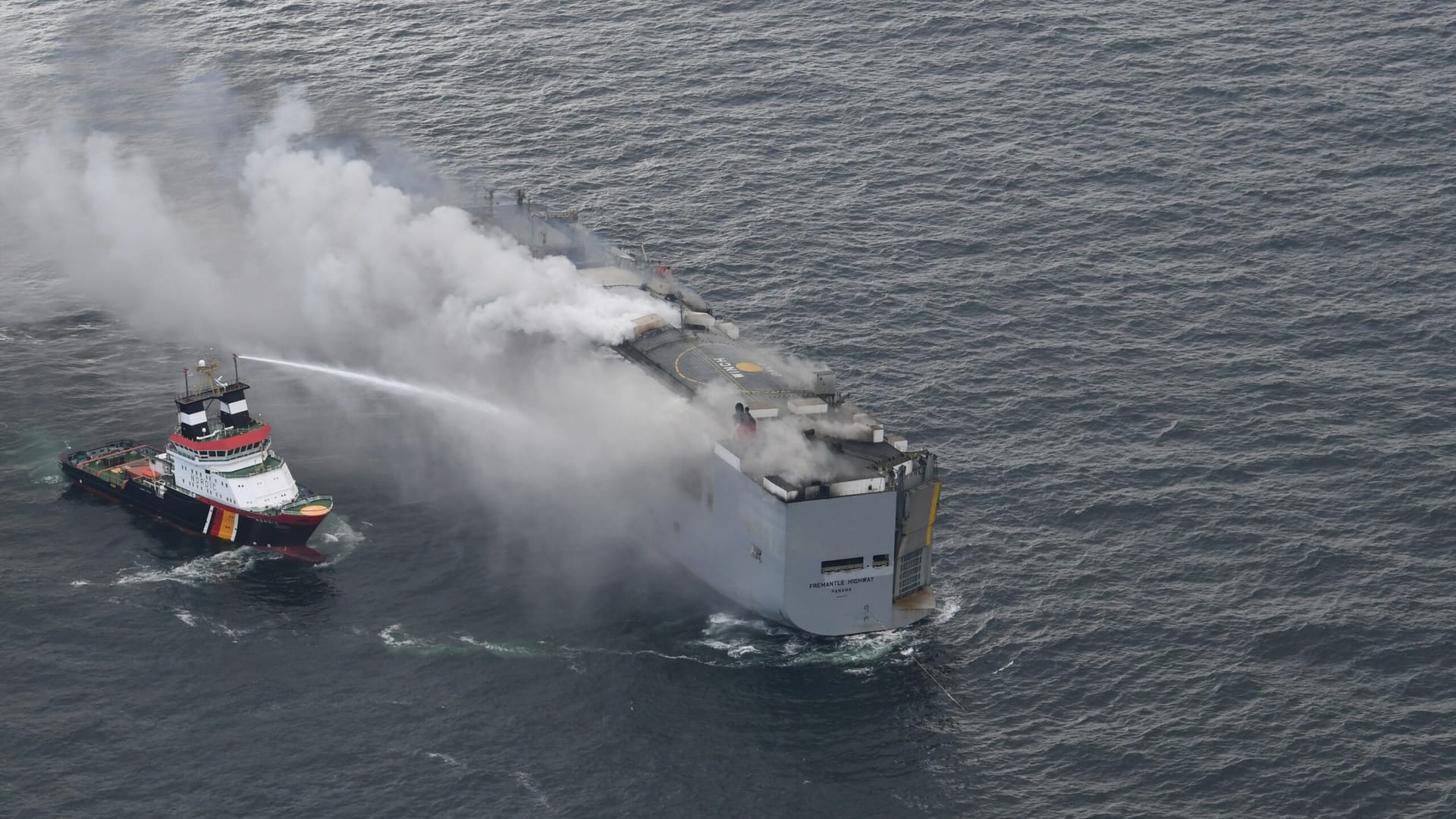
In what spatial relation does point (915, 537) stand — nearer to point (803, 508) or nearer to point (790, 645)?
point (803, 508)

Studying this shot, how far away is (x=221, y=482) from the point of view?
145875mm

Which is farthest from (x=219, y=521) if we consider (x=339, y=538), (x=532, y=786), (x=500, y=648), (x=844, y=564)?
(x=844, y=564)

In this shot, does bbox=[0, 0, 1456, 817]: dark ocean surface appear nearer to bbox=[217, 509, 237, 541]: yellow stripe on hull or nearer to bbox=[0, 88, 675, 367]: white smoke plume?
bbox=[217, 509, 237, 541]: yellow stripe on hull

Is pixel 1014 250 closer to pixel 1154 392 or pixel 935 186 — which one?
pixel 935 186

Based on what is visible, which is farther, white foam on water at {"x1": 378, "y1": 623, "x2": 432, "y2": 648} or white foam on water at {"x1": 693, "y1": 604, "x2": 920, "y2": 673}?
white foam on water at {"x1": 693, "y1": 604, "x2": 920, "y2": 673}

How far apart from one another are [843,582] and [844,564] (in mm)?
1204

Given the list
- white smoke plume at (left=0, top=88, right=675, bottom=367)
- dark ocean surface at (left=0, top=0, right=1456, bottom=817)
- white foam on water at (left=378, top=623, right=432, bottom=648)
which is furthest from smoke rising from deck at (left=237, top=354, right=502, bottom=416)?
white foam on water at (left=378, top=623, right=432, bottom=648)

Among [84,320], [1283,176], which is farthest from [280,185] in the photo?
[1283,176]

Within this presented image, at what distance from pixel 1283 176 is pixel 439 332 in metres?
80.7

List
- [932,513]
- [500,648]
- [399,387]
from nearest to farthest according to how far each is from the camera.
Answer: [500,648] < [932,513] < [399,387]

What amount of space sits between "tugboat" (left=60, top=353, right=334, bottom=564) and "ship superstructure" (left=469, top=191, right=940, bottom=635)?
26.6 metres

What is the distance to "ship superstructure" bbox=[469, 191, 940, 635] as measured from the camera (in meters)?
132

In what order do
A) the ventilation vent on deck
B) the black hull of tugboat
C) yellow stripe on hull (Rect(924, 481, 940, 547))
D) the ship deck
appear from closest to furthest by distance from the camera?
the ventilation vent on deck < yellow stripe on hull (Rect(924, 481, 940, 547)) < the black hull of tugboat < the ship deck

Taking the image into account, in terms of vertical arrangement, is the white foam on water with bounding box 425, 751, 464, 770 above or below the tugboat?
below
